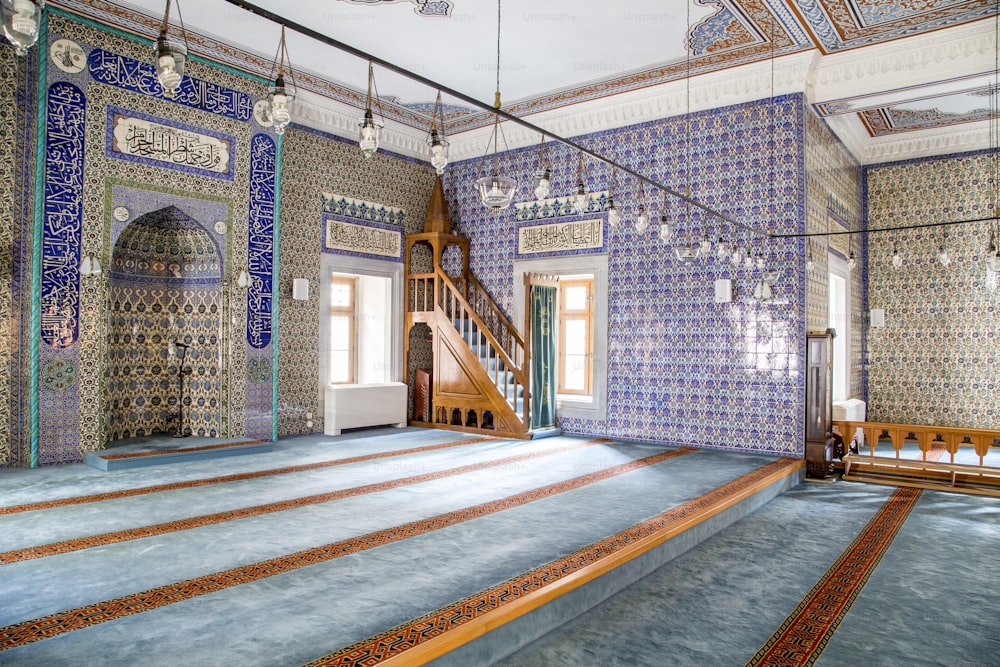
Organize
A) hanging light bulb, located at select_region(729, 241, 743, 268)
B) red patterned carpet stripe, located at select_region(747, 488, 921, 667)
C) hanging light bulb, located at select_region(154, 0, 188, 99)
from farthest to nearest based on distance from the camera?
hanging light bulb, located at select_region(729, 241, 743, 268) → red patterned carpet stripe, located at select_region(747, 488, 921, 667) → hanging light bulb, located at select_region(154, 0, 188, 99)

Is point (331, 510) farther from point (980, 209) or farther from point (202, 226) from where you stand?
point (980, 209)

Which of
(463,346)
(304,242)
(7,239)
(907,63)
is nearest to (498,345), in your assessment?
(463,346)

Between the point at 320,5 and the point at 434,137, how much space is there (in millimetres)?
3055

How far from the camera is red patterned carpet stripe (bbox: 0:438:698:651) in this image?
2.38 m

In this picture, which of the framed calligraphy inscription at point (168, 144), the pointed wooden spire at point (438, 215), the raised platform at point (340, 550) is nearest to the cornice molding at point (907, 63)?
the raised platform at point (340, 550)

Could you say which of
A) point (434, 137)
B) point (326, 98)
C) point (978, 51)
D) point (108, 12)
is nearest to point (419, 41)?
point (326, 98)

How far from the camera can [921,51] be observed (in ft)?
18.8

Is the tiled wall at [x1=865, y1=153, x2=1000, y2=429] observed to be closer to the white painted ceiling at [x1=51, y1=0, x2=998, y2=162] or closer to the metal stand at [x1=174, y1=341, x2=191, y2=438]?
the white painted ceiling at [x1=51, y1=0, x2=998, y2=162]

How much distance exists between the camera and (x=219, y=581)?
113 inches

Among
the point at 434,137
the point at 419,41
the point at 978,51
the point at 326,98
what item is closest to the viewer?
the point at 434,137

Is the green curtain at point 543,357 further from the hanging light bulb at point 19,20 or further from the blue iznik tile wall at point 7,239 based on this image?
the hanging light bulb at point 19,20

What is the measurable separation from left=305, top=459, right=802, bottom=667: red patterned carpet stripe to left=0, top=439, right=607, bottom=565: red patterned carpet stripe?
1.77 meters

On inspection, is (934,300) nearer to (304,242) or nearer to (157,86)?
(304,242)

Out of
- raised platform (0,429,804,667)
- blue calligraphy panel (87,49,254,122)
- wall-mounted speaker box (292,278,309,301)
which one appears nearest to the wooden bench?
raised platform (0,429,804,667)
